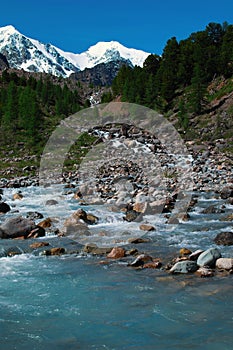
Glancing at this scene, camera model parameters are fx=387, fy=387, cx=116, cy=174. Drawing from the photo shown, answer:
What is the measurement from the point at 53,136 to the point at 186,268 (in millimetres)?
51705

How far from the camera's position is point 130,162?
39.2m

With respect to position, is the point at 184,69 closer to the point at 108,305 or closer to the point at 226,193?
the point at 226,193

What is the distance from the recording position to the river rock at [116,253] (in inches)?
464

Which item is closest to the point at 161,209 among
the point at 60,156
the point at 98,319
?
the point at 98,319

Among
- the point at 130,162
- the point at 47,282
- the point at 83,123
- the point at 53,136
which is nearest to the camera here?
the point at 47,282

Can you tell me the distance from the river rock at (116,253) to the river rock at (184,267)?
208cm

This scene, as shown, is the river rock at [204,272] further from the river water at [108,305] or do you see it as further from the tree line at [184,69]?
the tree line at [184,69]

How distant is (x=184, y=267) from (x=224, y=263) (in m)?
1.07

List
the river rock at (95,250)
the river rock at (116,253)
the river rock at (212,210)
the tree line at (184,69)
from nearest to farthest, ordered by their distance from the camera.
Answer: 1. the river rock at (116,253)
2. the river rock at (95,250)
3. the river rock at (212,210)
4. the tree line at (184,69)

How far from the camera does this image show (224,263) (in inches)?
402

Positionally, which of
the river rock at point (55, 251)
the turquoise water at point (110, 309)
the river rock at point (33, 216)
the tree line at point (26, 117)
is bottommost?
the turquoise water at point (110, 309)

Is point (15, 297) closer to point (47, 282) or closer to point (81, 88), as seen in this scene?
point (47, 282)

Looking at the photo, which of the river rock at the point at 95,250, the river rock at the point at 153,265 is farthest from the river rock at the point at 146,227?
the river rock at the point at 153,265

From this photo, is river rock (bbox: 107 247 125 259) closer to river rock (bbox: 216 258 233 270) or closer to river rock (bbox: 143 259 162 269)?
river rock (bbox: 143 259 162 269)
